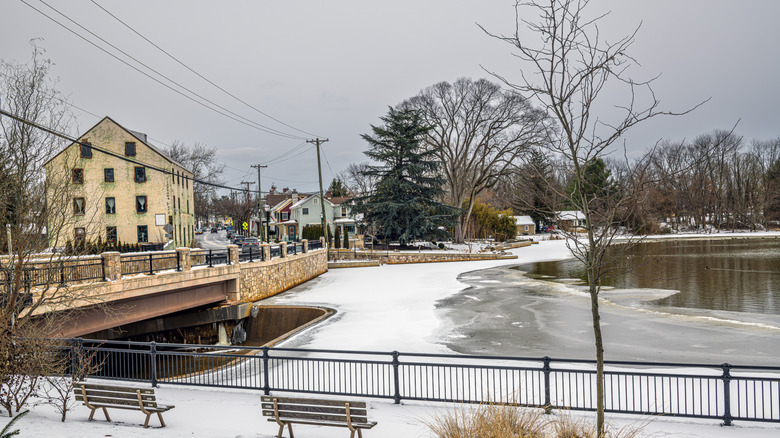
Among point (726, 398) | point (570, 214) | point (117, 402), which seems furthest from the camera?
point (570, 214)

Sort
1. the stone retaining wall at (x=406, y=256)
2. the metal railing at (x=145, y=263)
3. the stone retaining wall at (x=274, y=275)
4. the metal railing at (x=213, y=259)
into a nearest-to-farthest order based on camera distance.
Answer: the metal railing at (x=145, y=263) < the metal railing at (x=213, y=259) < the stone retaining wall at (x=274, y=275) < the stone retaining wall at (x=406, y=256)

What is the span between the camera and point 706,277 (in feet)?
104

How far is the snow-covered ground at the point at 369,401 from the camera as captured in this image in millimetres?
8195

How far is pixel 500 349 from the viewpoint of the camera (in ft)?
51.2

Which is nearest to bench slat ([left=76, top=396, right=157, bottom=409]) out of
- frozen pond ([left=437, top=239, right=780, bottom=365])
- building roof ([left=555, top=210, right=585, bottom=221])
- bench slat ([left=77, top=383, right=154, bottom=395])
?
bench slat ([left=77, top=383, right=154, bottom=395])

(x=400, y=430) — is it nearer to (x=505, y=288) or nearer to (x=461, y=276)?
(x=505, y=288)

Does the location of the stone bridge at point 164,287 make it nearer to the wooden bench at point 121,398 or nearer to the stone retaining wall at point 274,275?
the stone retaining wall at point 274,275

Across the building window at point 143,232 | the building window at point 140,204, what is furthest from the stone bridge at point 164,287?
the building window at point 140,204

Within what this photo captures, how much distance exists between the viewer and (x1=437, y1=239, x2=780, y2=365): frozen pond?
597 inches

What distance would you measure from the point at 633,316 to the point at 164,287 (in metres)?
18.9

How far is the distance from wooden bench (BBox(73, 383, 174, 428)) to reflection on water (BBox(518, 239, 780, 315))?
1114 centimetres

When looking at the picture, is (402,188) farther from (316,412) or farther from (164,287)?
(316,412)

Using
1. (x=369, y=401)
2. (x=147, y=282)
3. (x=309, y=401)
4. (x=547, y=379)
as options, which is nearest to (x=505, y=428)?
(x=547, y=379)

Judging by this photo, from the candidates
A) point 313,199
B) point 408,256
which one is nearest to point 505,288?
point 408,256
